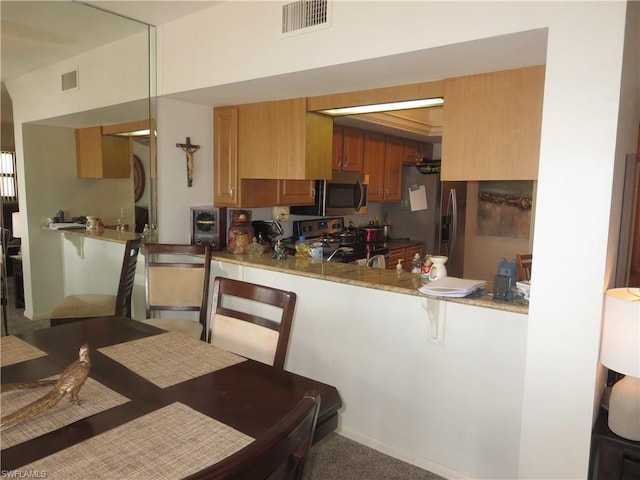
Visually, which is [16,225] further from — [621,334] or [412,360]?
[621,334]

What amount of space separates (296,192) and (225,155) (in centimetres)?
75

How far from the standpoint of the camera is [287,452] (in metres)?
0.78

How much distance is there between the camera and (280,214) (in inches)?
164

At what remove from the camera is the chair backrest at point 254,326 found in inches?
71.2

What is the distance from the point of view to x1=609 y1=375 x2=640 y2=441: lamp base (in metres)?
1.78

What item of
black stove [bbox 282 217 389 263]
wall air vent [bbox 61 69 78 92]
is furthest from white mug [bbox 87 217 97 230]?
black stove [bbox 282 217 389 263]

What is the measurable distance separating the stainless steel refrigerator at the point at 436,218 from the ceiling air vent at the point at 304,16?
2.95 m

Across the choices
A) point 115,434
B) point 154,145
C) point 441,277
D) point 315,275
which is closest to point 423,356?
point 441,277

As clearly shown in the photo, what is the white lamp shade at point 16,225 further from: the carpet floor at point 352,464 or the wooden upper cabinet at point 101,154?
the carpet floor at point 352,464

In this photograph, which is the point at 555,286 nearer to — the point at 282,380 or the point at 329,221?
the point at 282,380

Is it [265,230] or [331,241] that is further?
[331,241]

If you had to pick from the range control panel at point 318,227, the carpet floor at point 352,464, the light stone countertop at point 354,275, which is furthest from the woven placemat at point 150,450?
the range control panel at point 318,227

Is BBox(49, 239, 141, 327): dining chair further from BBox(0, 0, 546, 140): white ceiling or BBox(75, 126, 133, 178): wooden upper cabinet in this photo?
BBox(0, 0, 546, 140): white ceiling

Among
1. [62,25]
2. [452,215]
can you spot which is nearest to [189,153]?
[62,25]
